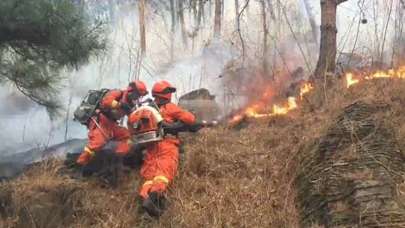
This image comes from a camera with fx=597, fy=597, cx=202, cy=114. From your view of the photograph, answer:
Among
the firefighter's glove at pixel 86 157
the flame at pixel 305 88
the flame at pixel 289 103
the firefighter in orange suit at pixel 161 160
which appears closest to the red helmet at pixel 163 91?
the firefighter in orange suit at pixel 161 160

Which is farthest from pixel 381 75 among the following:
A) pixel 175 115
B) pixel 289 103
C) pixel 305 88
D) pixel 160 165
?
pixel 160 165

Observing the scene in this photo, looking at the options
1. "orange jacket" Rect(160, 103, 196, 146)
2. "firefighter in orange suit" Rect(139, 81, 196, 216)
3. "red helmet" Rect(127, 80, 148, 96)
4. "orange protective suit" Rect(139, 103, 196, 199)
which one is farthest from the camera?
"red helmet" Rect(127, 80, 148, 96)

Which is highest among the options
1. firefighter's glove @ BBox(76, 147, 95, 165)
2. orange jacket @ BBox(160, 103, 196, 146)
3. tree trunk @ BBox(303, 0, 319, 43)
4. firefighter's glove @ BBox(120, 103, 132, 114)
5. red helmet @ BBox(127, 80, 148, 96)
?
tree trunk @ BBox(303, 0, 319, 43)

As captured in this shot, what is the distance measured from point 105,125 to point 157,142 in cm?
94

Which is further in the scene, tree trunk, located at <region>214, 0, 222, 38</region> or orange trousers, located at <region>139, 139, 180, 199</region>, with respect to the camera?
tree trunk, located at <region>214, 0, 222, 38</region>

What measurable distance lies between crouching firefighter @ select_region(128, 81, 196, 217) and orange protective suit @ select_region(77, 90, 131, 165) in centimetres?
45

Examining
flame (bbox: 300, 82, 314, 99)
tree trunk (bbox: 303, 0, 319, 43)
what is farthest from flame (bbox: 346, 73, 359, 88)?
tree trunk (bbox: 303, 0, 319, 43)

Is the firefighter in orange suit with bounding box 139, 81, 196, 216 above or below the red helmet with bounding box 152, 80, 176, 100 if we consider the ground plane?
below

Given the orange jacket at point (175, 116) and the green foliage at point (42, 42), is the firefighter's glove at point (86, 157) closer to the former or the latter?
the green foliage at point (42, 42)

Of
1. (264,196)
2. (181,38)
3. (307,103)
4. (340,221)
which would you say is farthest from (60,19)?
(181,38)

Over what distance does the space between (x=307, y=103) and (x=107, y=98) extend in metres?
3.48

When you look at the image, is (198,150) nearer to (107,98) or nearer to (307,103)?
(107,98)

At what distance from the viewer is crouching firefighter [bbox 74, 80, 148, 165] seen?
7555mm

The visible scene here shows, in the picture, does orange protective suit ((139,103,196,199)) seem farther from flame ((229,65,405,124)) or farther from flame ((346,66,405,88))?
flame ((346,66,405,88))
